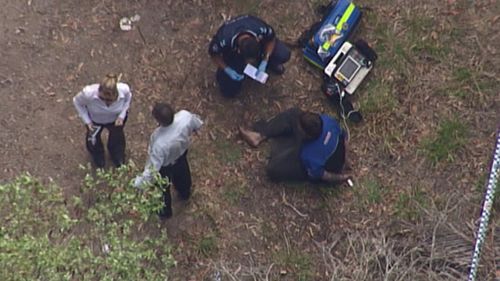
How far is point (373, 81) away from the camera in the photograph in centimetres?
1012

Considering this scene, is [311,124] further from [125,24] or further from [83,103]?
[125,24]

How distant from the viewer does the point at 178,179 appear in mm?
9102

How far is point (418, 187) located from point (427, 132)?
0.66 metres

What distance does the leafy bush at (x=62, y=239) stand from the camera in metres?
6.64

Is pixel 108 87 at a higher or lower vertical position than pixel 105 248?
higher

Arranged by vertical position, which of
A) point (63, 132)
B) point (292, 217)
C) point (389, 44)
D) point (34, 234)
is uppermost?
point (389, 44)

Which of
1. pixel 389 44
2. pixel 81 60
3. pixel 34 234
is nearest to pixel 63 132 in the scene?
pixel 81 60

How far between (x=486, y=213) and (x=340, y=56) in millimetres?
2393

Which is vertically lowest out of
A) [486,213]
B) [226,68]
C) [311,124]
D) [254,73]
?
Result: [226,68]

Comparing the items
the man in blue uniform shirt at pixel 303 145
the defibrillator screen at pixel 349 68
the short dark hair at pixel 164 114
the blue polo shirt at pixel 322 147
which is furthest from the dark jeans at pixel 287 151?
the short dark hair at pixel 164 114

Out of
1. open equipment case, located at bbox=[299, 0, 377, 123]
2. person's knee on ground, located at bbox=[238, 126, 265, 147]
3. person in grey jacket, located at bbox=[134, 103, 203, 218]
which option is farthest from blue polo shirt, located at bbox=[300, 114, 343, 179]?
person in grey jacket, located at bbox=[134, 103, 203, 218]

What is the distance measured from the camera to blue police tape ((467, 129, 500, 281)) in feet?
27.5

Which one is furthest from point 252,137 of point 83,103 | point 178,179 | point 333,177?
point 83,103

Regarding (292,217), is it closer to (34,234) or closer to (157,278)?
(157,278)
